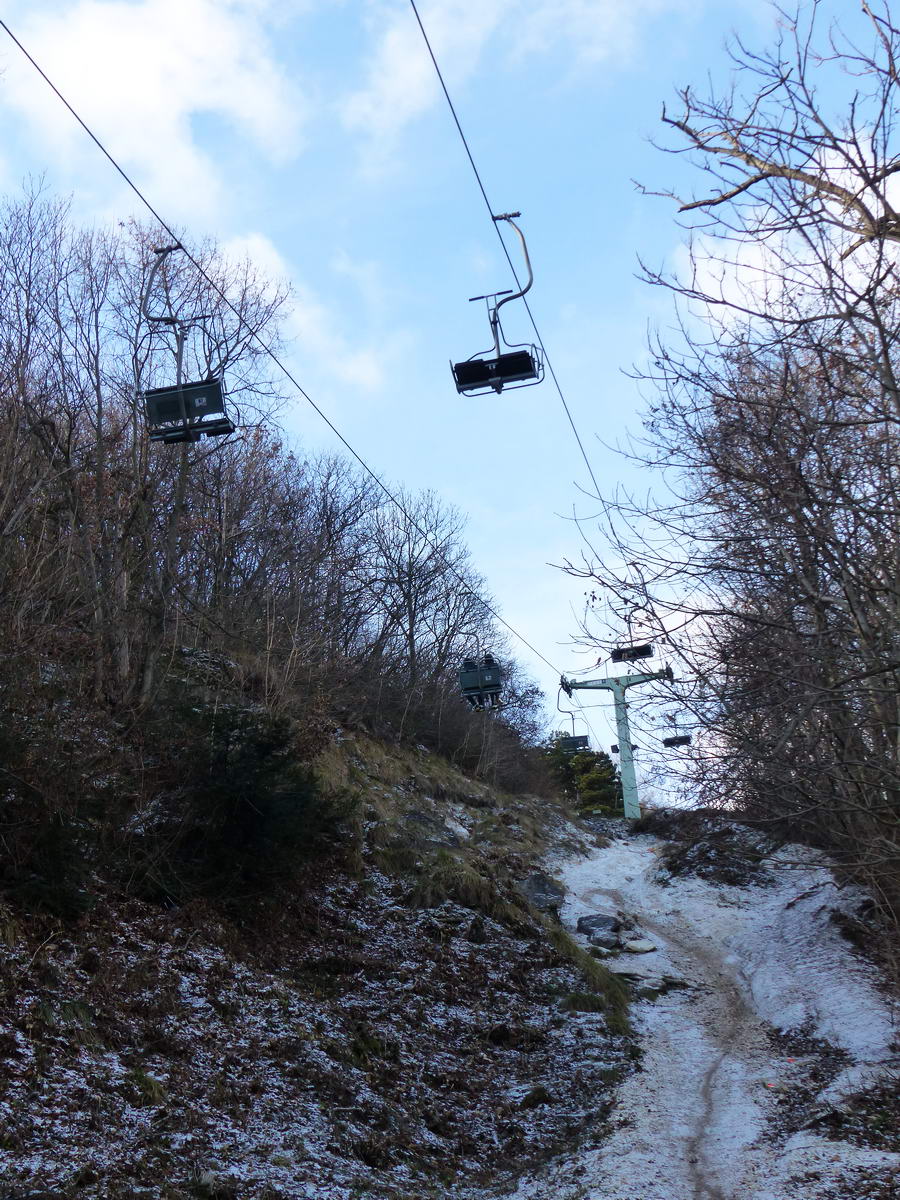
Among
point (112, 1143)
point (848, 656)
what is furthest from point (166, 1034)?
point (848, 656)

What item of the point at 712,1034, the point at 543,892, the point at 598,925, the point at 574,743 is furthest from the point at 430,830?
the point at 574,743

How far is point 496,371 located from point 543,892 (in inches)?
410

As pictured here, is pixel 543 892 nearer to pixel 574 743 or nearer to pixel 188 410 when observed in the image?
pixel 188 410

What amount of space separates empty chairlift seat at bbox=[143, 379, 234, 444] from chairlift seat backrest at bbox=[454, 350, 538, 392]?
3.16m

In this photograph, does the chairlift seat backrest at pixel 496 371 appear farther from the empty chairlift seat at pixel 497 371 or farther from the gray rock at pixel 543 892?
the gray rock at pixel 543 892

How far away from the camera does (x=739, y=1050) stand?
10070mm

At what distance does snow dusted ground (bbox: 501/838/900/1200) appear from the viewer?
21.7 feet

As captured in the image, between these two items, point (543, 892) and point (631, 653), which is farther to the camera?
point (543, 892)

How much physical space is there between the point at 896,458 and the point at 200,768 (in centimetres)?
767

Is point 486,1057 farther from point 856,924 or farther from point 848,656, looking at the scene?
point 856,924

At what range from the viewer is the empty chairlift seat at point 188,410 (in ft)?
35.8

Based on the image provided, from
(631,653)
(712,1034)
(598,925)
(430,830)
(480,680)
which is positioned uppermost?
(480,680)

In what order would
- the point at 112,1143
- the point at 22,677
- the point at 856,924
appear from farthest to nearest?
the point at 856,924, the point at 22,677, the point at 112,1143

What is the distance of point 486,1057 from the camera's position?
945cm
